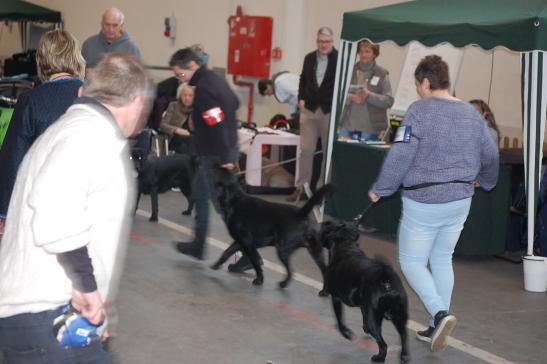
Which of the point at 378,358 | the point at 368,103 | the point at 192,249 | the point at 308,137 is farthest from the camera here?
the point at 308,137

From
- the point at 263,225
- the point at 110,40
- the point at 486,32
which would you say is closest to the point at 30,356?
the point at 263,225

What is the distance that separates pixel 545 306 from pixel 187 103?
16.0ft

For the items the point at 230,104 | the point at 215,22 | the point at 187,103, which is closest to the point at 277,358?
the point at 230,104

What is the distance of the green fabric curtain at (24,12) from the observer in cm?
1875

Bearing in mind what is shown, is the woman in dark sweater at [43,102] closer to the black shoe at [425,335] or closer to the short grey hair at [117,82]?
the short grey hair at [117,82]

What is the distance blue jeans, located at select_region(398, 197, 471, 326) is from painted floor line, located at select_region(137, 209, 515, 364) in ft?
1.05

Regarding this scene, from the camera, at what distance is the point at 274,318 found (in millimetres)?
5605

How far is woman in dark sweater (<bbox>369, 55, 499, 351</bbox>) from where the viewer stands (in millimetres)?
4805

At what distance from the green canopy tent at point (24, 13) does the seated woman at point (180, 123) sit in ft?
32.3

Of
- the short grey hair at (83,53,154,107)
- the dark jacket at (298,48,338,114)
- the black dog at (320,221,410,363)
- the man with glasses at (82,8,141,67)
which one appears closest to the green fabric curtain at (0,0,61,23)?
the dark jacket at (298,48,338,114)

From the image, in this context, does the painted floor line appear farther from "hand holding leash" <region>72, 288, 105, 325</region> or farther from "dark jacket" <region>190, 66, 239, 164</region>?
"hand holding leash" <region>72, 288, 105, 325</region>

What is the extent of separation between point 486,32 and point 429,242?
7.75 feet

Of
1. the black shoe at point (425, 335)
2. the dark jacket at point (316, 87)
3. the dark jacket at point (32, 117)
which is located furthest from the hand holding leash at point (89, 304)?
the dark jacket at point (316, 87)

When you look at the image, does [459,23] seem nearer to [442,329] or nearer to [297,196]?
[442,329]
